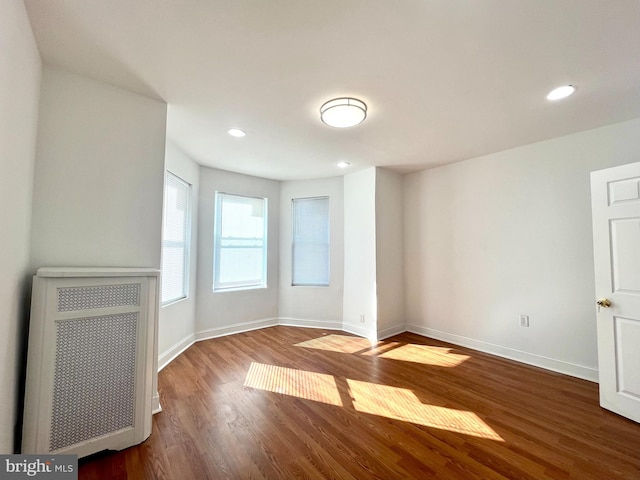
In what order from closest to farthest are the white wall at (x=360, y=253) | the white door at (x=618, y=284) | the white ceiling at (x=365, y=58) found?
1. the white ceiling at (x=365, y=58)
2. the white door at (x=618, y=284)
3. the white wall at (x=360, y=253)

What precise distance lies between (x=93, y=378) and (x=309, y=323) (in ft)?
10.7

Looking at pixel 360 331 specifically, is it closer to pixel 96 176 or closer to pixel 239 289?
Answer: pixel 239 289

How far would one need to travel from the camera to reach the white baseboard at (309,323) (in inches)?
175

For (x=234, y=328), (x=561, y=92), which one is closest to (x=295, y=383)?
(x=234, y=328)

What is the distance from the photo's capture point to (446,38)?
1548mm

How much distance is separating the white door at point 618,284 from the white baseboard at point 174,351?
423cm

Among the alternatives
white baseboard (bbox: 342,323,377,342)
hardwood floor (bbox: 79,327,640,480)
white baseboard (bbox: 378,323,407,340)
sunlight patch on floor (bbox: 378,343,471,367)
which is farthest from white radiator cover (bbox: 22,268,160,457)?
white baseboard (bbox: 378,323,407,340)

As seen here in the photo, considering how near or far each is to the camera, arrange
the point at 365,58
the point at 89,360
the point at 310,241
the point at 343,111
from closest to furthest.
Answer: the point at 89,360 < the point at 365,58 < the point at 343,111 < the point at 310,241

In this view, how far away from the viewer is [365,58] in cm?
171

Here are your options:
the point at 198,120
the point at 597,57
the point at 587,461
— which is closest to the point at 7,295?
the point at 198,120

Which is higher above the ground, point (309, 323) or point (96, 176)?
point (96, 176)

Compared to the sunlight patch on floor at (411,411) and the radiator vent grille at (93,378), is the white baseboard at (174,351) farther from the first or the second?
the sunlight patch on floor at (411,411)

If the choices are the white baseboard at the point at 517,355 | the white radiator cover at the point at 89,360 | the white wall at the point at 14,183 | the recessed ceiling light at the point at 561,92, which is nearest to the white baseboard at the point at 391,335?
the white baseboard at the point at 517,355

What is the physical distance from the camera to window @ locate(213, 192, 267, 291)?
412cm
